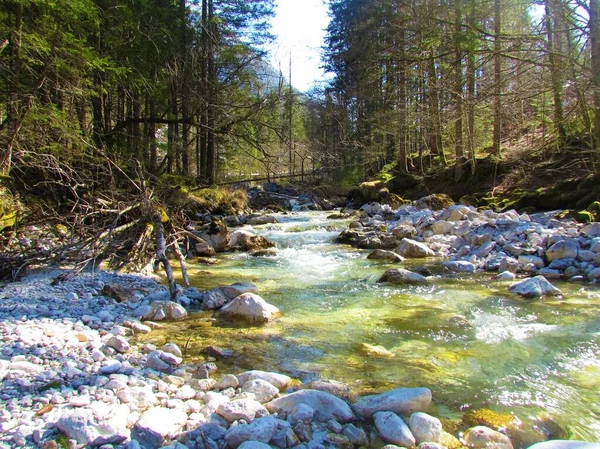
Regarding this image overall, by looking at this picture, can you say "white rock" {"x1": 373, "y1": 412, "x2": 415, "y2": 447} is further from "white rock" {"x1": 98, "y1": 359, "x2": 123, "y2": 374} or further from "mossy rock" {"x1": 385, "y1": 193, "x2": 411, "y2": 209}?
"mossy rock" {"x1": 385, "y1": 193, "x2": 411, "y2": 209}

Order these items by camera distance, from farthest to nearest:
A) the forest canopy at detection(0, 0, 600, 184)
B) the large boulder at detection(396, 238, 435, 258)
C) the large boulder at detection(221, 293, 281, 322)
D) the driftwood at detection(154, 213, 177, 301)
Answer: the large boulder at detection(396, 238, 435, 258) < the forest canopy at detection(0, 0, 600, 184) < the driftwood at detection(154, 213, 177, 301) < the large boulder at detection(221, 293, 281, 322)

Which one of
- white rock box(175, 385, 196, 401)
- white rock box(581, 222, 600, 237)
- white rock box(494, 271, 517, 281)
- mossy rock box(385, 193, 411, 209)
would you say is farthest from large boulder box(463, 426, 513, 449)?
mossy rock box(385, 193, 411, 209)

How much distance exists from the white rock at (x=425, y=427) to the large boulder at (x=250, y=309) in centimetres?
252

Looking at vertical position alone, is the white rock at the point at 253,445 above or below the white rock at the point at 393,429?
above

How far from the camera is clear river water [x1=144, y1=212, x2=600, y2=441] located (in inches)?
122

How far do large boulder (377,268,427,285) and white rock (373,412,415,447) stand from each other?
13.3ft

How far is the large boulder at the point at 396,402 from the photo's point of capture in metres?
2.72

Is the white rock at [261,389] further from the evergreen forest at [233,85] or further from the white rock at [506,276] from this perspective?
the white rock at [506,276]

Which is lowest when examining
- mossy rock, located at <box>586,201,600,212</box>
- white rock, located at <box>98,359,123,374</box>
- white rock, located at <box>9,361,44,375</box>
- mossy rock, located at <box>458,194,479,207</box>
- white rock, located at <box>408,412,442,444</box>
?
→ white rock, located at <box>408,412,442,444</box>

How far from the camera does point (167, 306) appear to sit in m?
4.98

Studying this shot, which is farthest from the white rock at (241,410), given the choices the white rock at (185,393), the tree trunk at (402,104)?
the tree trunk at (402,104)

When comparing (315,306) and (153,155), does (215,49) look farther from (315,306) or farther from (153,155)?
(315,306)

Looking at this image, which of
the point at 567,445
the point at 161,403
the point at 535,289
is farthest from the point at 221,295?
the point at 535,289

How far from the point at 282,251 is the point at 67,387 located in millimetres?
7311
